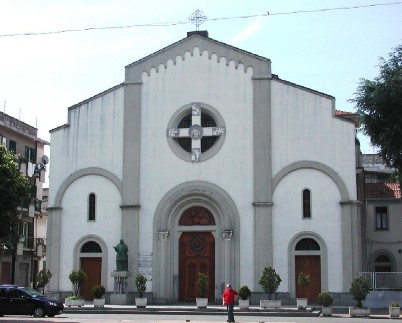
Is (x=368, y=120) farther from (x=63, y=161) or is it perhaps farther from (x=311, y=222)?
(x=63, y=161)

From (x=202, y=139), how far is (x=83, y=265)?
376 inches

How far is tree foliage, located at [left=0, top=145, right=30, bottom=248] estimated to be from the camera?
27688mm

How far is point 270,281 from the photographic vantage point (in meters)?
34.3

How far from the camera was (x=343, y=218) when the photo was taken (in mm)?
36125

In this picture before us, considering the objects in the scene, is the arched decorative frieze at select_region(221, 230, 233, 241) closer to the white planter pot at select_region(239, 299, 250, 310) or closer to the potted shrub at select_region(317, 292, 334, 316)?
the white planter pot at select_region(239, 299, 250, 310)

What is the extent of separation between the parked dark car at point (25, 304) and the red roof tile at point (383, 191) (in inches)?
967

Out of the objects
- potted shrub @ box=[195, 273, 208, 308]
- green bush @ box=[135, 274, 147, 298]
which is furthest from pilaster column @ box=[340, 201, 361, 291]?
green bush @ box=[135, 274, 147, 298]

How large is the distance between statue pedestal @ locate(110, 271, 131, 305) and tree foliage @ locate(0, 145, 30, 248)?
353 inches

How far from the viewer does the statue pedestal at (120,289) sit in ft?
120

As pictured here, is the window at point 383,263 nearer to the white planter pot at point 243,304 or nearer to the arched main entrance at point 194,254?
the arched main entrance at point 194,254

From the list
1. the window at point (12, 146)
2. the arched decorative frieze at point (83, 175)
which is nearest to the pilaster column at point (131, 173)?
the arched decorative frieze at point (83, 175)

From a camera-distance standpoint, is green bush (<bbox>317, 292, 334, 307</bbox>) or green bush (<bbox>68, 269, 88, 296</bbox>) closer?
green bush (<bbox>317, 292, 334, 307</bbox>)

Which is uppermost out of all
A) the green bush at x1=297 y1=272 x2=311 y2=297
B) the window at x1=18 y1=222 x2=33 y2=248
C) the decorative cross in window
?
the decorative cross in window

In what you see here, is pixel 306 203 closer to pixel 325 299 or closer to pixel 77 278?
pixel 325 299
